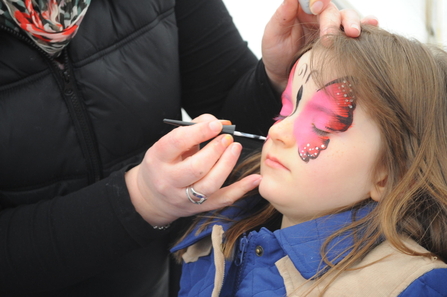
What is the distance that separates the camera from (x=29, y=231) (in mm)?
819

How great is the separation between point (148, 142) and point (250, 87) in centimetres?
28

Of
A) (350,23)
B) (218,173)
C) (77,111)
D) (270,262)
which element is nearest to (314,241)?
(270,262)

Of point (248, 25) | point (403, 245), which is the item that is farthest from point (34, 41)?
point (248, 25)

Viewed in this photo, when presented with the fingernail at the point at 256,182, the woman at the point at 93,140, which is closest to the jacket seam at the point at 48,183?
the woman at the point at 93,140

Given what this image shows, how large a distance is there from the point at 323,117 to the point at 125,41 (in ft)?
1.52

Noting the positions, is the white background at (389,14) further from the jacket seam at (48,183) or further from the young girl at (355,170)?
the jacket seam at (48,183)

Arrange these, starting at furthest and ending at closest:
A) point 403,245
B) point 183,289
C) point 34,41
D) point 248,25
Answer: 1. point 248,25
2. point 183,289
3. point 34,41
4. point 403,245

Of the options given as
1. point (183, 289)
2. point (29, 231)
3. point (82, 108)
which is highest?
point (82, 108)

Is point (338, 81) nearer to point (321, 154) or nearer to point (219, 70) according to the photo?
point (321, 154)

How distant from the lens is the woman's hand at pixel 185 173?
0.71 meters

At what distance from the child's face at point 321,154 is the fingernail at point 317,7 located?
12cm

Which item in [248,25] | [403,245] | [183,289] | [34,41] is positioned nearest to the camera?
[403,245]

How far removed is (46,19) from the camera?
2.49ft

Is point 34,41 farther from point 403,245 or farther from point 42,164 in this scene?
point 403,245
